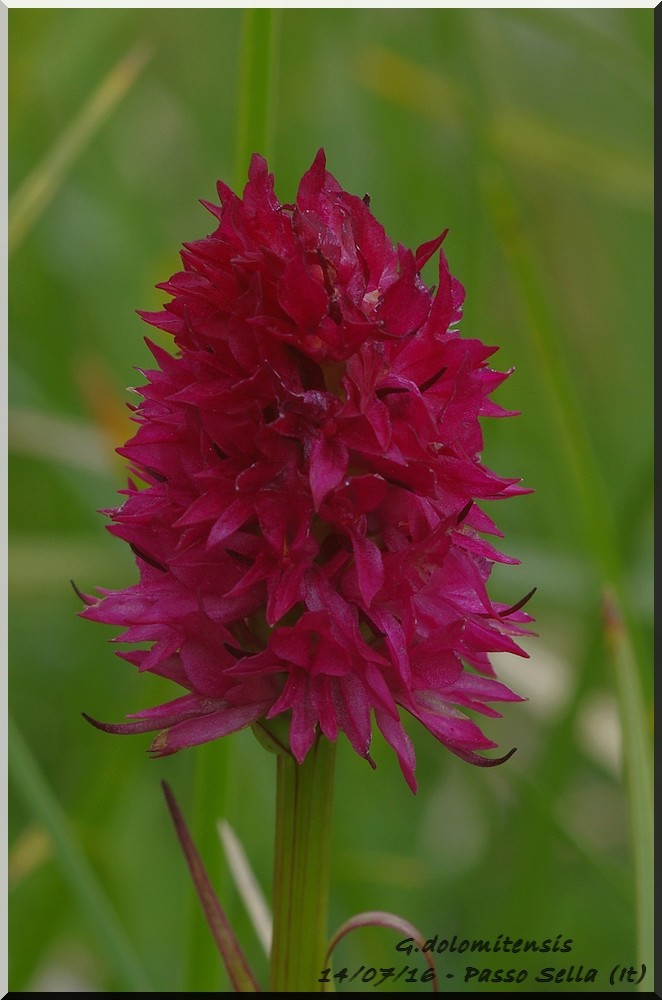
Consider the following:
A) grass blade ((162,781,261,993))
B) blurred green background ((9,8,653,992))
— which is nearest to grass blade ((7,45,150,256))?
blurred green background ((9,8,653,992))

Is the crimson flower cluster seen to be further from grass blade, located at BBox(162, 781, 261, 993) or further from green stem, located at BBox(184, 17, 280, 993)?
green stem, located at BBox(184, 17, 280, 993)

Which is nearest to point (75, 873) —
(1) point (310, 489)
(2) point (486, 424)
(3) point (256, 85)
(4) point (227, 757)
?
(4) point (227, 757)

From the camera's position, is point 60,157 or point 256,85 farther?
point 60,157

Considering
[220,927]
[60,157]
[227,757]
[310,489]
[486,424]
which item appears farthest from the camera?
[486,424]

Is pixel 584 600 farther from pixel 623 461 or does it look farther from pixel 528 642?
pixel 623 461

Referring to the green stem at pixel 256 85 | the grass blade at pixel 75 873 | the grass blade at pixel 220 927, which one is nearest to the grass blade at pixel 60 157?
the green stem at pixel 256 85

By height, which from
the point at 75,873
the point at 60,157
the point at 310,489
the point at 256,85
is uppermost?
the point at 256,85

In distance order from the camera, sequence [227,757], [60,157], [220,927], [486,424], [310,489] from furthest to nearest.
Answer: [486,424] < [60,157] < [227,757] < [220,927] < [310,489]

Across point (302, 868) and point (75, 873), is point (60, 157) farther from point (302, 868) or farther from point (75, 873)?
point (302, 868)
